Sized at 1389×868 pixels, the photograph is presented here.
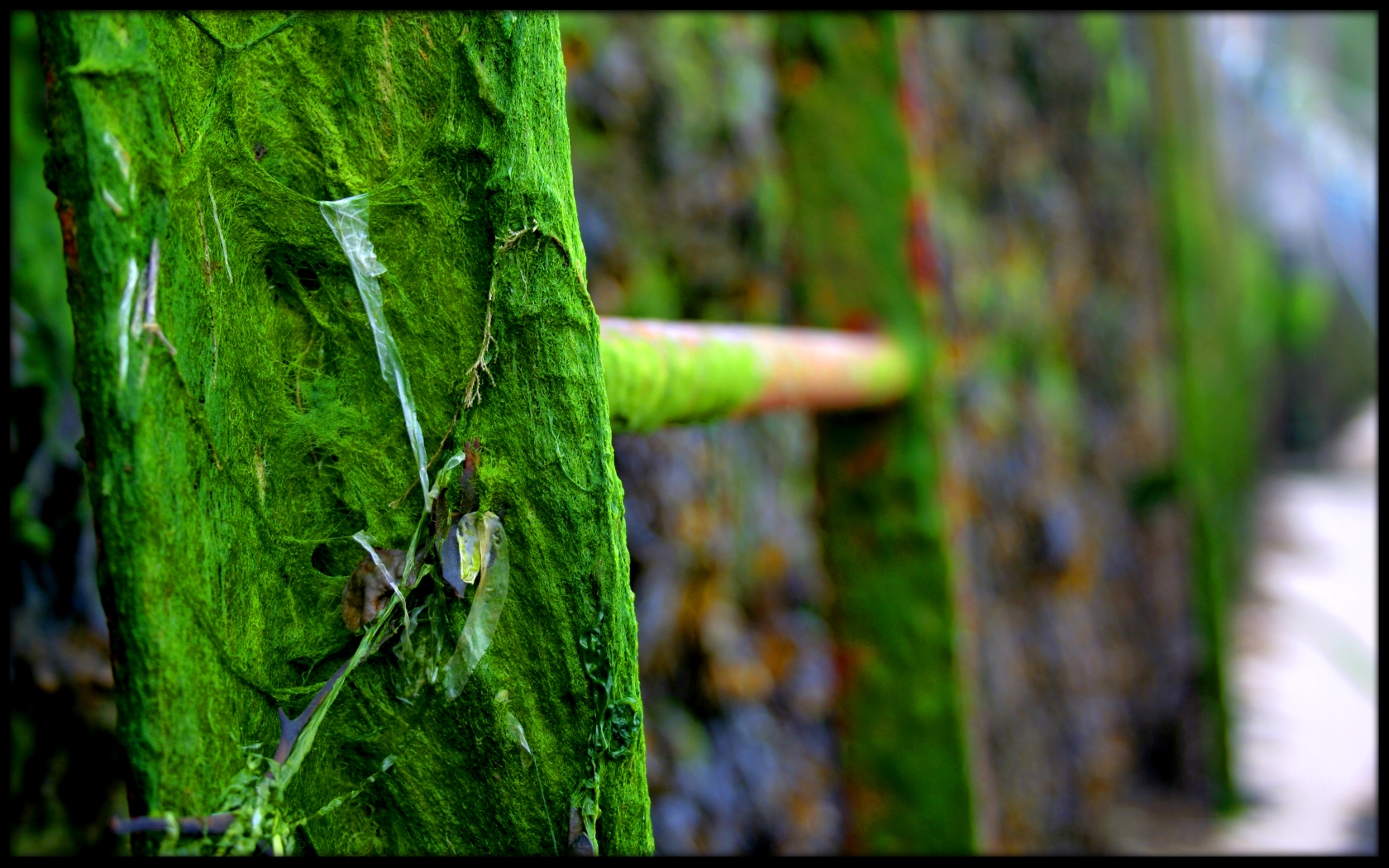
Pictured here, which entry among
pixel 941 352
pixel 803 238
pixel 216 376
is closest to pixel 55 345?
pixel 216 376

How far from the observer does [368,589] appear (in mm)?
315

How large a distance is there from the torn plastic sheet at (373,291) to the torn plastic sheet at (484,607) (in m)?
0.02

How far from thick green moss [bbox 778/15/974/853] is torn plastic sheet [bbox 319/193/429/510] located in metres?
0.78

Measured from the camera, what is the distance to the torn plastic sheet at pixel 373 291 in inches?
12.3

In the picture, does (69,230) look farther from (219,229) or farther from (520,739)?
(520,739)

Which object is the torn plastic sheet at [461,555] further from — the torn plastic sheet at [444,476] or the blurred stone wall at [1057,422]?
the blurred stone wall at [1057,422]

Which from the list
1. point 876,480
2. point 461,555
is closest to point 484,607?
point 461,555

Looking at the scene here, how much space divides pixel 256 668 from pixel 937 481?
2.73 feet

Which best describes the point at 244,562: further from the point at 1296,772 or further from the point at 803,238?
the point at 1296,772

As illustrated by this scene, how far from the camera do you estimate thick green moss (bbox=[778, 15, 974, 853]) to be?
3.40 ft

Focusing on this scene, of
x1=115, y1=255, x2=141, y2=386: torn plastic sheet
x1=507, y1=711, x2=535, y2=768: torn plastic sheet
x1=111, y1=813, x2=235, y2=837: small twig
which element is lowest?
x1=111, y1=813, x2=235, y2=837: small twig

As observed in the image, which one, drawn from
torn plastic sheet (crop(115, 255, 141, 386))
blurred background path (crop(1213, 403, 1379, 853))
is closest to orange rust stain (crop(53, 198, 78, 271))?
torn plastic sheet (crop(115, 255, 141, 386))

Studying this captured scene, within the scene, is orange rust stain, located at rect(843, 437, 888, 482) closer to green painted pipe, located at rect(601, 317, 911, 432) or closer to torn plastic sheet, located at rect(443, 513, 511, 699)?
green painted pipe, located at rect(601, 317, 911, 432)

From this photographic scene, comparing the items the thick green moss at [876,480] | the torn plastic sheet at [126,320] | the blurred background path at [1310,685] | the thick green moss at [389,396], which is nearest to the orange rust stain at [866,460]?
the thick green moss at [876,480]
